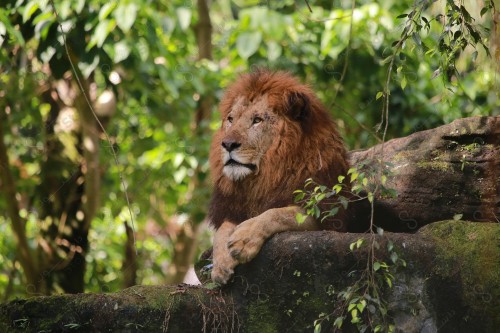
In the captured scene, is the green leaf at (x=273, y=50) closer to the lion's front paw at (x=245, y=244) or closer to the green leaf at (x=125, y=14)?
the green leaf at (x=125, y=14)

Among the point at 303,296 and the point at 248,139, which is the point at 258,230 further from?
the point at 248,139

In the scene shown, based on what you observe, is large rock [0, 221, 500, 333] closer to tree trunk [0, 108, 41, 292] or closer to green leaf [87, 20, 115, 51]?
green leaf [87, 20, 115, 51]

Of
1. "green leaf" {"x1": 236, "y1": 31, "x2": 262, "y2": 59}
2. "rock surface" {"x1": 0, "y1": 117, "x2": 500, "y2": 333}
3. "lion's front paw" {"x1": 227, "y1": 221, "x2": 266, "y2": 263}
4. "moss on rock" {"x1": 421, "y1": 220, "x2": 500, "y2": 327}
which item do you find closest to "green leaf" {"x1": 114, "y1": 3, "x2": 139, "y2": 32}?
"green leaf" {"x1": 236, "y1": 31, "x2": 262, "y2": 59}

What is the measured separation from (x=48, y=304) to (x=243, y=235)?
3.57 feet

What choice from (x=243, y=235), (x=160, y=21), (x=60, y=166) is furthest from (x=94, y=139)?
(x=243, y=235)

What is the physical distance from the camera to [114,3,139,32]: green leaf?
663 centimetres

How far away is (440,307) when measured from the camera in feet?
13.7

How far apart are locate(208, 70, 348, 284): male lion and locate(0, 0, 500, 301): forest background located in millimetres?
1909

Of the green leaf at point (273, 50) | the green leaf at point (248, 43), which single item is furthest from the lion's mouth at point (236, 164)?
the green leaf at point (273, 50)

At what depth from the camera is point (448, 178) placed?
5.15m

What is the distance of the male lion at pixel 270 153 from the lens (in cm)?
492

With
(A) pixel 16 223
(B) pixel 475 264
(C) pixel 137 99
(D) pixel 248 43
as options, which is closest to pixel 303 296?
(B) pixel 475 264

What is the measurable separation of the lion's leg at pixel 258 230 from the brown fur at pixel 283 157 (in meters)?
0.24

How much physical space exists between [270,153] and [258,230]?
693 millimetres
